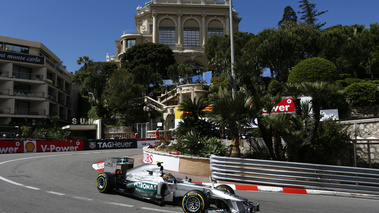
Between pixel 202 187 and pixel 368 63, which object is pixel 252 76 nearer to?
pixel 202 187

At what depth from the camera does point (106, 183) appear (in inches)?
362

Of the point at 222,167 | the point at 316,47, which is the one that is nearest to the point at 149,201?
the point at 222,167

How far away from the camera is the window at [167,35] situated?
85.5m

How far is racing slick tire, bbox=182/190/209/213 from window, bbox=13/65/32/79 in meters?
46.9

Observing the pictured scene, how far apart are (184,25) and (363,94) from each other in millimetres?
67676

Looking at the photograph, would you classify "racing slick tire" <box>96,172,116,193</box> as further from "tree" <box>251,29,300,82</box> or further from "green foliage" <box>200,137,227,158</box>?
"tree" <box>251,29,300,82</box>

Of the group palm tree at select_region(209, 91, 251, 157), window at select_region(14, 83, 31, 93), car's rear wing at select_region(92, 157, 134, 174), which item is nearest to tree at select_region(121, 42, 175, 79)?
window at select_region(14, 83, 31, 93)

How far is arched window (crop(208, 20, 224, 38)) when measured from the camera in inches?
3428

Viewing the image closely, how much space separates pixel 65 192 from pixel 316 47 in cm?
4078

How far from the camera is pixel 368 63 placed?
112ft

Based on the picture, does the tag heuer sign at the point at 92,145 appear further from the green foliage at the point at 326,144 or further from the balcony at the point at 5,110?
the green foliage at the point at 326,144

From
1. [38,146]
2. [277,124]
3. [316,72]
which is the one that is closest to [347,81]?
[316,72]

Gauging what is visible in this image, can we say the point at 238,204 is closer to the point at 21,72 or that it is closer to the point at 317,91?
the point at 317,91

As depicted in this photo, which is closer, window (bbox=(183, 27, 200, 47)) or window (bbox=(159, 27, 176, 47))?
window (bbox=(159, 27, 176, 47))
